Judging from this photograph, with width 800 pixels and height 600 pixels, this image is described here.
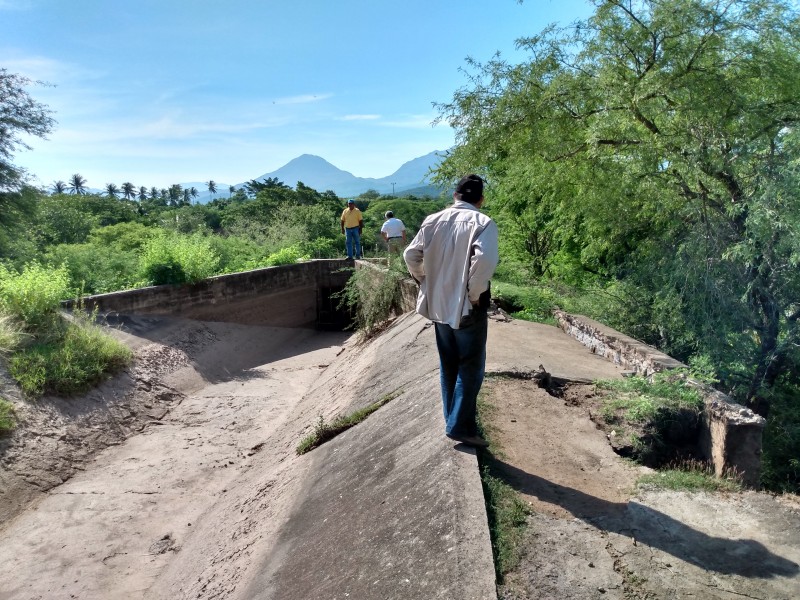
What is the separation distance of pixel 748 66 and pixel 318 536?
850cm

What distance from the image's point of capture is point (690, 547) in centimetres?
319

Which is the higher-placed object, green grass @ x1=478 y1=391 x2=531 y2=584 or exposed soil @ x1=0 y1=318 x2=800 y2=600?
green grass @ x1=478 y1=391 x2=531 y2=584

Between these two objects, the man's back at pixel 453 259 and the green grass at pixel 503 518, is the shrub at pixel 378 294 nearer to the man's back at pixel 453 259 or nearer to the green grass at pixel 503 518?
the man's back at pixel 453 259

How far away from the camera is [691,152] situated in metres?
8.22

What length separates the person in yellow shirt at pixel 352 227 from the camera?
56.1 ft

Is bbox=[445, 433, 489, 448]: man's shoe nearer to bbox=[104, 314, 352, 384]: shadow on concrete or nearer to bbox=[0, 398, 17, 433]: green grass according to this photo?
bbox=[0, 398, 17, 433]: green grass

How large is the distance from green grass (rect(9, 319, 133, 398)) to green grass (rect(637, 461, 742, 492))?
28.8 ft

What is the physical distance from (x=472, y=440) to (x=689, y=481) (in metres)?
1.50

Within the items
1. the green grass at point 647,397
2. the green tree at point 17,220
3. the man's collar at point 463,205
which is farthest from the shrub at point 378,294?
the green tree at point 17,220

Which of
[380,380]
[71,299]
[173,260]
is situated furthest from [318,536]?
[173,260]

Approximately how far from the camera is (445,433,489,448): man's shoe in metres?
4.14

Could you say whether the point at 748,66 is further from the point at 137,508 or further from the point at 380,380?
the point at 137,508

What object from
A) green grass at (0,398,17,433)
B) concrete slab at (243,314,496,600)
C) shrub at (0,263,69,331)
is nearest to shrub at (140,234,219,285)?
shrub at (0,263,69,331)

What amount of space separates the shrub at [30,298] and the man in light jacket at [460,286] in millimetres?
8555
